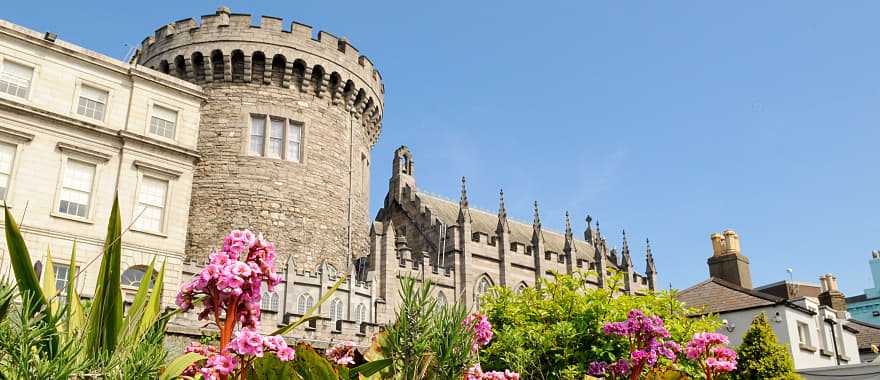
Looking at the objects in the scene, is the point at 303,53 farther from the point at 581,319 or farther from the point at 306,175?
the point at 581,319

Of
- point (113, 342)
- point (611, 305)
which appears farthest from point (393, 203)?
point (113, 342)

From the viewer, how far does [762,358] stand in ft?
62.6

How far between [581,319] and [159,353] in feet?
44.7


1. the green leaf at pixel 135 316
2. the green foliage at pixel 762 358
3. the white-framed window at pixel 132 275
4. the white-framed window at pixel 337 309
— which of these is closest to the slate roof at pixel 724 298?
the green foliage at pixel 762 358

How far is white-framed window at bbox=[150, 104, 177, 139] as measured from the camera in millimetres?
23391

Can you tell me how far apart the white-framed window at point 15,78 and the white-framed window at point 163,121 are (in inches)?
147

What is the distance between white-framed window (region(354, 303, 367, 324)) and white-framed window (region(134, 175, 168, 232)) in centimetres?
934

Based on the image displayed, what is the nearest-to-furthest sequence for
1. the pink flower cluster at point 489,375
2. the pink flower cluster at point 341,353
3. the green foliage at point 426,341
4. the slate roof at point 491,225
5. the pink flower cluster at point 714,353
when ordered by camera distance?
the green foliage at point 426,341, the pink flower cluster at point 489,375, the pink flower cluster at point 341,353, the pink flower cluster at point 714,353, the slate roof at point 491,225

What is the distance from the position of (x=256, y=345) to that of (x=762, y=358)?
18.0 m

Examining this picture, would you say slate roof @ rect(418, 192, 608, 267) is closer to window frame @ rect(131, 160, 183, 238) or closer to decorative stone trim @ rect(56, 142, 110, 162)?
window frame @ rect(131, 160, 183, 238)

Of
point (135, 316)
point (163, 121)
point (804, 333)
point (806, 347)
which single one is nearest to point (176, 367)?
point (135, 316)

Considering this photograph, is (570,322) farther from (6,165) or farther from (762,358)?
(6,165)

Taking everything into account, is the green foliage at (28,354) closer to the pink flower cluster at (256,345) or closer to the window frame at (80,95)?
the pink flower cluster at (256,345)

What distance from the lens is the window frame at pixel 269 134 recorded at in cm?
2966
